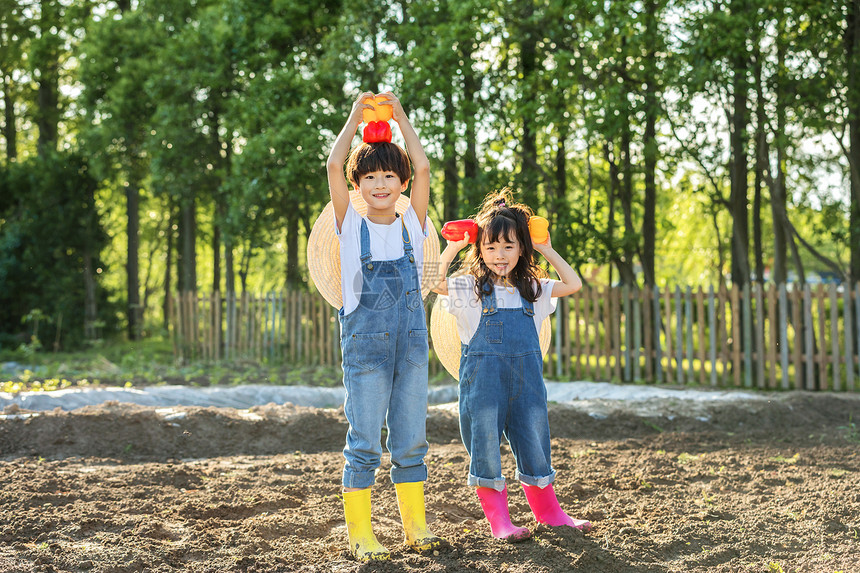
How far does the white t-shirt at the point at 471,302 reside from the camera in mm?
3264

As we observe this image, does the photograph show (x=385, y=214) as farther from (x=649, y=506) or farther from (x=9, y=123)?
(x=9, y=123)

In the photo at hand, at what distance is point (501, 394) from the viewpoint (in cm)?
319

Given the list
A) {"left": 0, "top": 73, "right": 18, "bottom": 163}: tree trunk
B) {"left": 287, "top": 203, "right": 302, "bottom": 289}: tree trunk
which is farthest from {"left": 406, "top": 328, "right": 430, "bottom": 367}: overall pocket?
{"left": 0, "top": 73, "right": 18, "bottom": 163}: tree trunk

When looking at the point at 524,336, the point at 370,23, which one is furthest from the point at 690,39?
the point at 524,336

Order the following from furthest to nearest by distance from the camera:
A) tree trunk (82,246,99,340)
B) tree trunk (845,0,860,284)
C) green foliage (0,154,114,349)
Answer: tree trunk (82,246,99,340), green foliage (0,154,114,349), tree trunk (845,0,860,284)

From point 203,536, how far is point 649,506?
2.22m

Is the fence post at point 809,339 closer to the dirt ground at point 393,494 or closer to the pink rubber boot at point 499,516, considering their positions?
the dirt ground at point 393,494

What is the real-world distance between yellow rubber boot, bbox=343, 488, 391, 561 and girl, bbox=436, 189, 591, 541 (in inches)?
19.7

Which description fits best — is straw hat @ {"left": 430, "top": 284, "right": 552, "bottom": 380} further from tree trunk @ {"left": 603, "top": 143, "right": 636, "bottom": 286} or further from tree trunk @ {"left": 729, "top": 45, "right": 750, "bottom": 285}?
tree trunk @ {"left": 729, "top": 45, "right": 750, "bottom": 285}

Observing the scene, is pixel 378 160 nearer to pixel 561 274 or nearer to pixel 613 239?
pixel 561 274

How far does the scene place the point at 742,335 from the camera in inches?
392

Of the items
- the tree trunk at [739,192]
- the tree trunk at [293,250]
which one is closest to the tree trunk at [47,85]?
the tree trunk at [293,250]

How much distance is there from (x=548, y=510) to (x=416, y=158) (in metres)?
1.70

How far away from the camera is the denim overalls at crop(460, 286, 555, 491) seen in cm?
319
